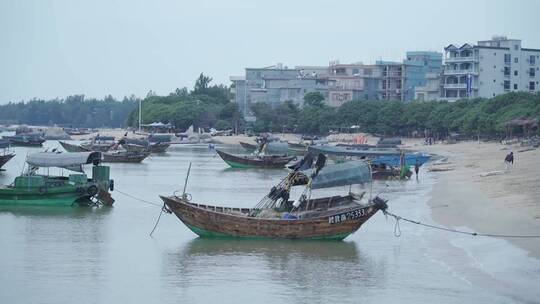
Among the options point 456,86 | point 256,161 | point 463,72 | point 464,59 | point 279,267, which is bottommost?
point 279,267

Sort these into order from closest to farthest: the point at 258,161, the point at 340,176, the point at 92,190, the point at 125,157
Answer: the point at 340,176 → the point at 92,190 → the point at 258,161 → the point at 125,157

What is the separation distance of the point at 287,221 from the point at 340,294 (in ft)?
18.9

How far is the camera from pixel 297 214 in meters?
26.9

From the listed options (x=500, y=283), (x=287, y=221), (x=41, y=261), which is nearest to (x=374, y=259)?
(x=287, y=221)

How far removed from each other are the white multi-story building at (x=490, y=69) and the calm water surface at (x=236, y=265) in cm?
7099

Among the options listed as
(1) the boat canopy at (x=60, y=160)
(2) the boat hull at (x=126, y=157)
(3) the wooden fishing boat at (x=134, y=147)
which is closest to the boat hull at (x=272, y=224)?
(1) the boat canopy at (x=60, y=160)

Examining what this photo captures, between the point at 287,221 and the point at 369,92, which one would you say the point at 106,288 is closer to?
the point at 287,221

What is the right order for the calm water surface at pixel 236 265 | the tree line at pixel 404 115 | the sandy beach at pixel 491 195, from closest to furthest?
the calm water surface at pixel 236 265 < the sandy beach at pixel 491 195 < the tree line at pixel 404 115

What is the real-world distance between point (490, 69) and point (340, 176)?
7943 centimetres

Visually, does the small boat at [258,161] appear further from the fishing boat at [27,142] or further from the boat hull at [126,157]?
the fishing boat at [27,142]

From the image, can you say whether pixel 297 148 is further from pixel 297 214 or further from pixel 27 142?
pixel 297 214

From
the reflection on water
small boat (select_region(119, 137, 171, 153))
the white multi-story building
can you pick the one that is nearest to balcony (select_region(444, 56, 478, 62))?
the white multi-story building

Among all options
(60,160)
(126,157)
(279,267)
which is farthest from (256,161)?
(279,267)

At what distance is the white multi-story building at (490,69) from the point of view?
101938 millimetres
